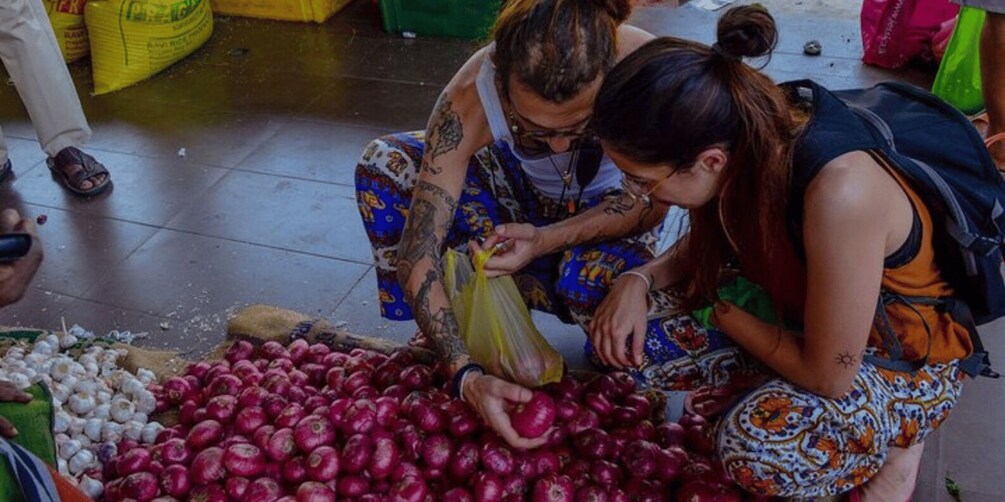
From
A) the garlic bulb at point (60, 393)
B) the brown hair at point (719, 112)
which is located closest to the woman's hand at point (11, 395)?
the garlic bulb at point (60, 393)

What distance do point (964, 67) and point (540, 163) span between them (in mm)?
2006

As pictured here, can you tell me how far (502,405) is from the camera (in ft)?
5.93

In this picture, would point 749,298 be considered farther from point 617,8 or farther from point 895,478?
point 617,8

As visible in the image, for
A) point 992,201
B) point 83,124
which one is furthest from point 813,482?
point 83,124

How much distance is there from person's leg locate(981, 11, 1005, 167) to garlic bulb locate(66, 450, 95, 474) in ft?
9.03

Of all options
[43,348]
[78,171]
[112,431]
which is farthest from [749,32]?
[78,171]

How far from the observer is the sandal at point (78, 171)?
3.36m

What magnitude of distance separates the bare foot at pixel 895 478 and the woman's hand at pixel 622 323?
1.68 feet

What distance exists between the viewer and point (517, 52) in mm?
1656

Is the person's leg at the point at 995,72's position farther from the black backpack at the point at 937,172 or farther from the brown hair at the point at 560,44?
the brown hair at the point at 560,44

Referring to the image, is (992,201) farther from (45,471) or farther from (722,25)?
(45,471)

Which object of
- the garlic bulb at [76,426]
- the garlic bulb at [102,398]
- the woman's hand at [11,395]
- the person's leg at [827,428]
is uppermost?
the person's leg at [827,428]

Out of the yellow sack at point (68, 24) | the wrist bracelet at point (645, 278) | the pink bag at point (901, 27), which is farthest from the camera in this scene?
the yellow sack at point (68, 24)

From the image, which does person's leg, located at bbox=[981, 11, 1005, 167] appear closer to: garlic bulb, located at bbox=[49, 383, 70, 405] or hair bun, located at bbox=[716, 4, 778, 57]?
hair bun, located at bbox=[716, 4, 778, 57]
